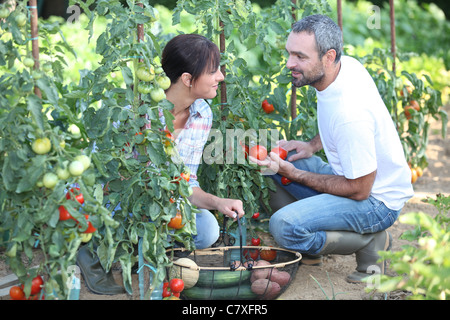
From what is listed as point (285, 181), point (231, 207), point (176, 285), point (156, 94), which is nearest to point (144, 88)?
point (156, 94)

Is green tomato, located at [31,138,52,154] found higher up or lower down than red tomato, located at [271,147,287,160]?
higher up

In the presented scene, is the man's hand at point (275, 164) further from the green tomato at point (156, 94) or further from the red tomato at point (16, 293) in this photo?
the red tomato at point (16, 293)

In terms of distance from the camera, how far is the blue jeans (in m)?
2.35

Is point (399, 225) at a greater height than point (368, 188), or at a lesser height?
lesser

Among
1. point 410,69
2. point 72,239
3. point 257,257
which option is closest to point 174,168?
point 72,239

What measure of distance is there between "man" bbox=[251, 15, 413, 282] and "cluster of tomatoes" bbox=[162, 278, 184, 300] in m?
0.50

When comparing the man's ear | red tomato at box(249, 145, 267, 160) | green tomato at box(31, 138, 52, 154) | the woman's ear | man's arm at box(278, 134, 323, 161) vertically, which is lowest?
man's arm at box(278, 134, 323, 161)

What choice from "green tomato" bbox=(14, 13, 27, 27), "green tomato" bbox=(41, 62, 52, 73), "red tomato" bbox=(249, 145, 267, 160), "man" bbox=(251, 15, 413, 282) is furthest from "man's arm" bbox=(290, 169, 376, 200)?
"green tomato" bbox=(14, 13, 27, 27)

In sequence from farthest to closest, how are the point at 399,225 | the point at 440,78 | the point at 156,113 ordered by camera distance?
1. the point at 440,78
2. the point at 399,225
3. the point at 156,113

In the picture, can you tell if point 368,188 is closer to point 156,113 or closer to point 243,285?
point 243,285

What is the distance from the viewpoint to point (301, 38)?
2.42 m

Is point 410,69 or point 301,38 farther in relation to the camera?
point 410,69

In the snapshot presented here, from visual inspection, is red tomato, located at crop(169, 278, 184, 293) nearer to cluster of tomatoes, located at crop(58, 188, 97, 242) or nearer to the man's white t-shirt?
cluster of tomatoes, located at crop(58, 188, 97, 242)

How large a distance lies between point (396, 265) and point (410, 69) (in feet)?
13.1
